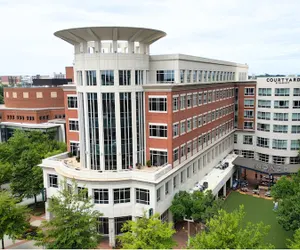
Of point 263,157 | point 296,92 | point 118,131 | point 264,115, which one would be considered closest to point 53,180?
point 118,131

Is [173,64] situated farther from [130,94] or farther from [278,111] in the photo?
[278,111]

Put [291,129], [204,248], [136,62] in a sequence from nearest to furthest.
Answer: [204,248], [136,62], [291,129]

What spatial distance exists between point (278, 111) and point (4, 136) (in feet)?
201

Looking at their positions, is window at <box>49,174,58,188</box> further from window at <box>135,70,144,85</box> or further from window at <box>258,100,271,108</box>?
window at <box>258,100,271,108</box>

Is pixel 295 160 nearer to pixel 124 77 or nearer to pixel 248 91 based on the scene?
pixel 248 91

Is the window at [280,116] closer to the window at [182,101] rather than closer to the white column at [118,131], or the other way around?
the window at [182,101]

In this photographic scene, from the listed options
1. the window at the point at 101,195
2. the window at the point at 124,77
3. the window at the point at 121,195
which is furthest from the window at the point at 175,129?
the window at the point at 101,195

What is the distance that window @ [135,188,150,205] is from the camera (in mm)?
30766

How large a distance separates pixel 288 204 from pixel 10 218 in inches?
1033

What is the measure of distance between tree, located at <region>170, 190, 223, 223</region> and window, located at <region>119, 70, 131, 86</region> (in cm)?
1381

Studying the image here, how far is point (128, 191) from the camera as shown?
103 feet

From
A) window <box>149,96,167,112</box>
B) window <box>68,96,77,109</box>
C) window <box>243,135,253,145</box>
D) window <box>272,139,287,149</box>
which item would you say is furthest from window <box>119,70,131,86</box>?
window <box>243,135,253,145</box>

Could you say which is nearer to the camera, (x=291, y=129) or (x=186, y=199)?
(x=186, y=199)

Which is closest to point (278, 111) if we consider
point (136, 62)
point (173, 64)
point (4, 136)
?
point (173, 64)
